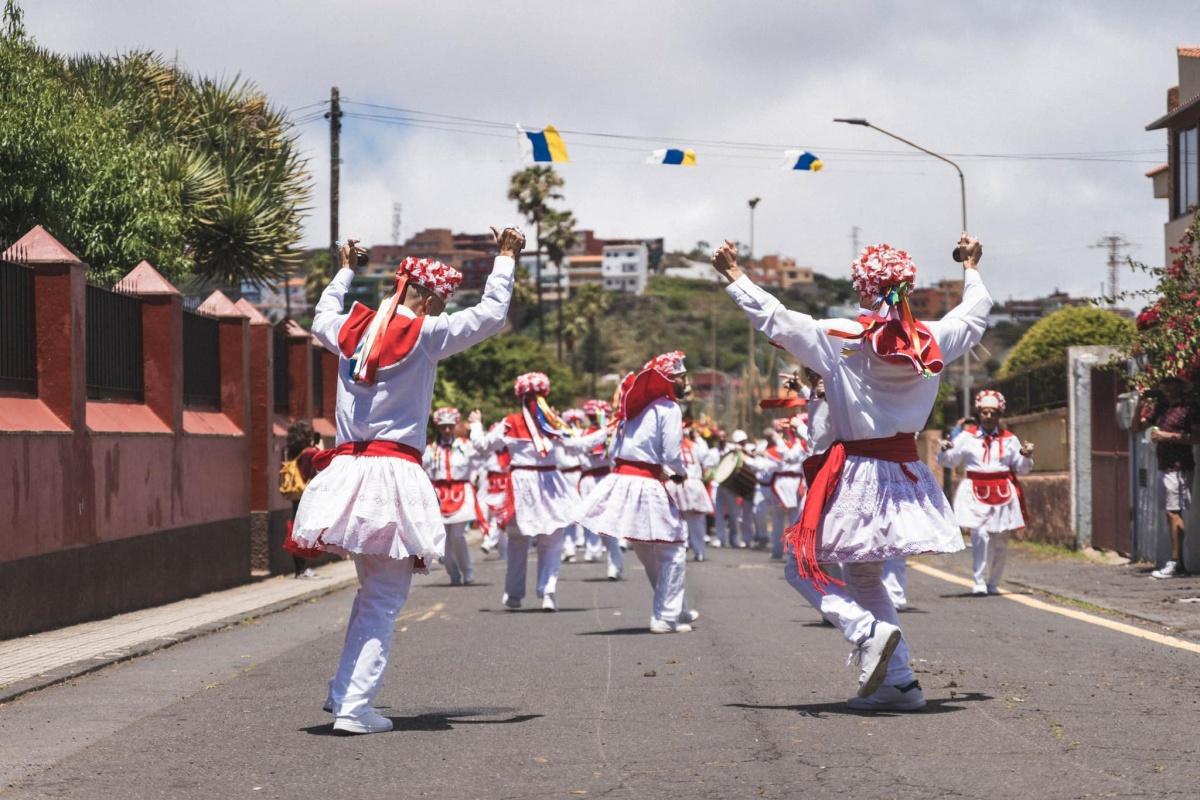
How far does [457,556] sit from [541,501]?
3812 mm

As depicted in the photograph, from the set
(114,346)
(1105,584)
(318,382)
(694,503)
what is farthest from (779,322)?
(318,382)

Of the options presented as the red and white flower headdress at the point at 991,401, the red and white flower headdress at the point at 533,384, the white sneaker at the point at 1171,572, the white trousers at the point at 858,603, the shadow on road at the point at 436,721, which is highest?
the red and white flower headdress at the point at 533,384

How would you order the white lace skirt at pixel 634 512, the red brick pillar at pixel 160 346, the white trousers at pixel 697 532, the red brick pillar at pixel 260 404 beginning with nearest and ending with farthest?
the white lace skirt at pixel 634 512, the red brick pillar at pixel 160 346, the red brick pillar at pixel 260 404, the white trousers at pixel 697 532

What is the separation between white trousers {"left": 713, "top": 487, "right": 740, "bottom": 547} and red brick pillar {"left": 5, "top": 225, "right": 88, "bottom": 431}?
68.0ft

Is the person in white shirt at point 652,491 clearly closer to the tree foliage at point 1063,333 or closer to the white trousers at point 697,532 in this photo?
the white trousers at point 697,532

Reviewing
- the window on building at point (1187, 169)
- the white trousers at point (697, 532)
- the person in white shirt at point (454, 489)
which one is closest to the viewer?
the person in white shirt at point (454, 489)

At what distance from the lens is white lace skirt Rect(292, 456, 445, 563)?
8188mm

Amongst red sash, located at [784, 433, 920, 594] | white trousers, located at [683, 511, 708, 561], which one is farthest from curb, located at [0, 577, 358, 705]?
white trousers, located at [683, 511, 708, 561]

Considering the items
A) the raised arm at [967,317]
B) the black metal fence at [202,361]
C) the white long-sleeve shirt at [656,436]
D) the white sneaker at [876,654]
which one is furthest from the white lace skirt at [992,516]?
the black metal fence at [202,361]

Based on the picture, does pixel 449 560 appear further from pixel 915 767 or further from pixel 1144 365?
Answer: pixel 915 767

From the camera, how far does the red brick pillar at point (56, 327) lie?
15000 mm

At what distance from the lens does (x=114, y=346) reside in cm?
1745

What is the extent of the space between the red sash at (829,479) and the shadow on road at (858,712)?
0.57 m

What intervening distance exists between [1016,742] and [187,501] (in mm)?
13163
